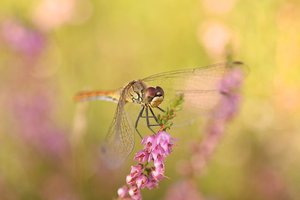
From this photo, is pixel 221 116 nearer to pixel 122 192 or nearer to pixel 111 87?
pixel 122 192

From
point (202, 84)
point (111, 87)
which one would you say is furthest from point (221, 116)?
point (111, 87)

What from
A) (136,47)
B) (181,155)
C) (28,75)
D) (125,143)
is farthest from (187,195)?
(136,47)

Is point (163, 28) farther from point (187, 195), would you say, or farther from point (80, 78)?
point (187, 195)

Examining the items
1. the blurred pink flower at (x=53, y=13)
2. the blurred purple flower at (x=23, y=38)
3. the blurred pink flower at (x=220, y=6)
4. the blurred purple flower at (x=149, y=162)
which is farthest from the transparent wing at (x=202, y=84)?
the blurred pink flower at (x=53, y=13)

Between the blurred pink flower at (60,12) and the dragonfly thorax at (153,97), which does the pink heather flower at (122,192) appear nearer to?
the dragonfly thorax at (153,97)

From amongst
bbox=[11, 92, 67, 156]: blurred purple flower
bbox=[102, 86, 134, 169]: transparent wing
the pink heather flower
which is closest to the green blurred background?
bbox=[11, 92, 67, 156]: blurred purple flower

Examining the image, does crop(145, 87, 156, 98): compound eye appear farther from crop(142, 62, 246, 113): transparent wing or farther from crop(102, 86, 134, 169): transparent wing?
crop(142, 62, 246, 113): transparent wing
